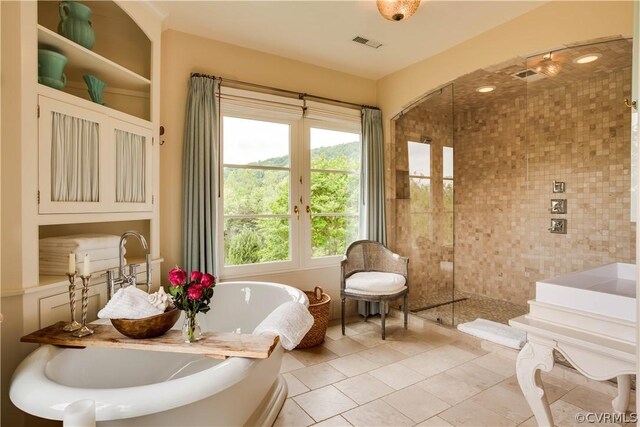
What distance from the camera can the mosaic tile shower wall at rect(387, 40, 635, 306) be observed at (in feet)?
9.94

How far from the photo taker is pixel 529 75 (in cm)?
323

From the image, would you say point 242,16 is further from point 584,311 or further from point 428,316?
point 428,316

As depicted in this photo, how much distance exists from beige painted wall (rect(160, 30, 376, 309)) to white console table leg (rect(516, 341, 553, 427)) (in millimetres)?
2226

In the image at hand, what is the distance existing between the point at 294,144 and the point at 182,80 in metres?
1.14

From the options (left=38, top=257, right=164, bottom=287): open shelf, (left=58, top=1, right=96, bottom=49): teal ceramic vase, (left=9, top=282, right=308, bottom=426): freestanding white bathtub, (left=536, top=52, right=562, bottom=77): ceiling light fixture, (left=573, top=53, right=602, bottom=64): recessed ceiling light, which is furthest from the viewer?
(left=536, top=52, right=562, bottom=77): ceiling light fixture

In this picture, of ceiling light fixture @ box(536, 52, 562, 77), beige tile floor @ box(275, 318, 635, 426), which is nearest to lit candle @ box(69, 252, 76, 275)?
beige tile floor @ box(275, 318, 635, 426)

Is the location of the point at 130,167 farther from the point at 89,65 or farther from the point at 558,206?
the point at 558,206

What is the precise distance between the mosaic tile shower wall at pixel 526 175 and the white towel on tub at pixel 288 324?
2.23 m

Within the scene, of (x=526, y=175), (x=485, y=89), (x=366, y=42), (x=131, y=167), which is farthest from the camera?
(x=526, y=175)

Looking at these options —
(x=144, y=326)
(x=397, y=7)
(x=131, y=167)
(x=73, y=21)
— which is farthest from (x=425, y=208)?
(x=73, y=21)

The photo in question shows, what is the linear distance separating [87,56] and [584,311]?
293cm

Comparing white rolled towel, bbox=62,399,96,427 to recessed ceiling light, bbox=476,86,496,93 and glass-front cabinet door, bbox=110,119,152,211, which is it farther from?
recessed ceiling light, bbox=476,86,496,93

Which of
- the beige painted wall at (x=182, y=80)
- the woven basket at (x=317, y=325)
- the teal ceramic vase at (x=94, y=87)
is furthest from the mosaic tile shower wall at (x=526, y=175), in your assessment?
the teal ceramic vase at (x=94, y=87)

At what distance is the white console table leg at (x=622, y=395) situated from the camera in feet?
6.40
